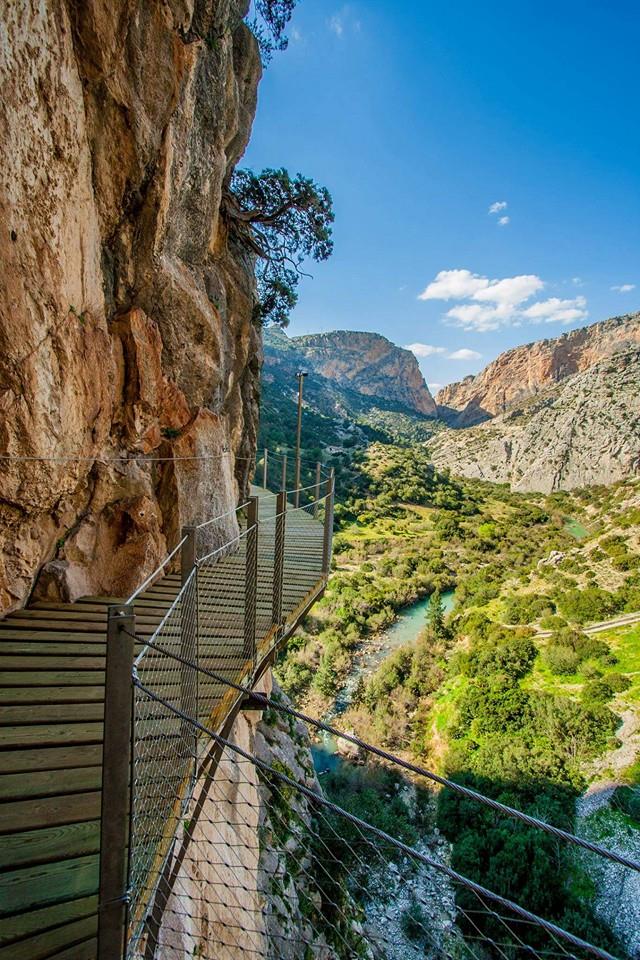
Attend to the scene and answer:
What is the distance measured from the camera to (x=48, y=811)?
2014mm

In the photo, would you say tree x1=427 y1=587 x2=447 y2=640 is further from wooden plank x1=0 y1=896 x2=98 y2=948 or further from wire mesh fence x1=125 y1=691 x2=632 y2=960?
wooden plank x1=0 y1=896 x2=98 y2=948

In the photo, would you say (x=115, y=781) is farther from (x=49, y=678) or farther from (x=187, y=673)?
(x=49, y=678)

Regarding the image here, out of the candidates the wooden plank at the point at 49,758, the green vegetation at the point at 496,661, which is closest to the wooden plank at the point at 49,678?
the wooden plank at the point at 49,758

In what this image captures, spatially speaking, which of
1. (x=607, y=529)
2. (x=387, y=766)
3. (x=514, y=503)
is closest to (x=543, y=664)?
(x=387, y=766)

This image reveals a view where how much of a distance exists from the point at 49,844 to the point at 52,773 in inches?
14.3

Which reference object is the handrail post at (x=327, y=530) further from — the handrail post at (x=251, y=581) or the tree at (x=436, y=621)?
the tree at (x=436, y=621)

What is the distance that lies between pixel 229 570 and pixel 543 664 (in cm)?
2309

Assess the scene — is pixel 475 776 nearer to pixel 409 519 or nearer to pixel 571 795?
pixel 571 795

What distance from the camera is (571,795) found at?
1659cm

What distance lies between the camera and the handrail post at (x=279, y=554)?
3.90 meters

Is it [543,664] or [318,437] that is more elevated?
[318,437]

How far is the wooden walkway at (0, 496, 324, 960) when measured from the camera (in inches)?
64.9

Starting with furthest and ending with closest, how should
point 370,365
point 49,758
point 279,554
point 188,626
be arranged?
point 370,365, point 279,554, point 188,626, point 49,758

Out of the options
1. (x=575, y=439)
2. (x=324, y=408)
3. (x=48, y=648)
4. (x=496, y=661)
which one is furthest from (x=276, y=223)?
(x=324, y=408)
